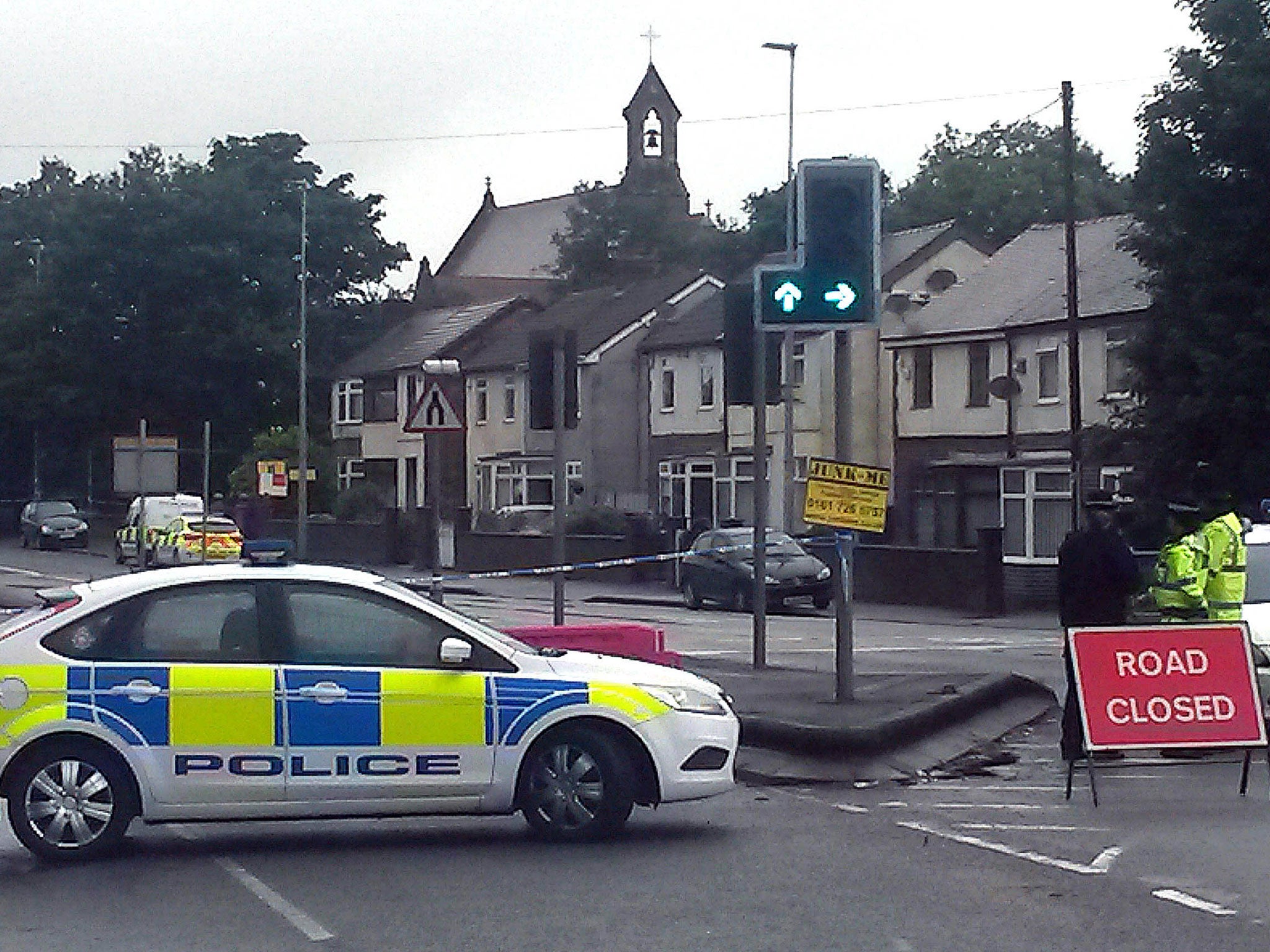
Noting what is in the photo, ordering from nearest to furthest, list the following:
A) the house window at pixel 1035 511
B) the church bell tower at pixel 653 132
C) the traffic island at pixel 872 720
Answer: the traffic island at pixel 872 720 → the house window at pixel 1035 511 → the church bell tower at pixel 653 132

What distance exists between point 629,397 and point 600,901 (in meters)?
54.8

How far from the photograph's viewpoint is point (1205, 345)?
3481cm

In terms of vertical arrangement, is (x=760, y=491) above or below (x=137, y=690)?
above

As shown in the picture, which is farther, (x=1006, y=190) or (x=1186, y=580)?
(x=1006, y=190)

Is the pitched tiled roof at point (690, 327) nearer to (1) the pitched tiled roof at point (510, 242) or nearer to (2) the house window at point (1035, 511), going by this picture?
(2) the house window at point (1035, 511)

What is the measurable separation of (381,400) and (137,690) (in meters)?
65.4

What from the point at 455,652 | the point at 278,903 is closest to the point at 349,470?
the point at 455,652

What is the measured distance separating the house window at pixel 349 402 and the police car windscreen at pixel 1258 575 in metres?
61.3

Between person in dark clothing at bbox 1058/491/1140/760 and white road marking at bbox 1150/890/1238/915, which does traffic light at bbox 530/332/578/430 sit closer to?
person in dark clothing at bbox 1058/491/1140/760

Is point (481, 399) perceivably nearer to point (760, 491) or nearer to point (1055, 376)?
point (1055, 376)

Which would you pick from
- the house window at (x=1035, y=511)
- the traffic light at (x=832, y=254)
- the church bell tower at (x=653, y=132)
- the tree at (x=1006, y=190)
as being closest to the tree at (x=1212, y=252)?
the house window at (x=1035, y=511)

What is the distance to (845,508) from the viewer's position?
15750 millimetres

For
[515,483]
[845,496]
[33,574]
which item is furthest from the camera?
[515,483]

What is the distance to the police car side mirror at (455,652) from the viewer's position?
34.8 feet
